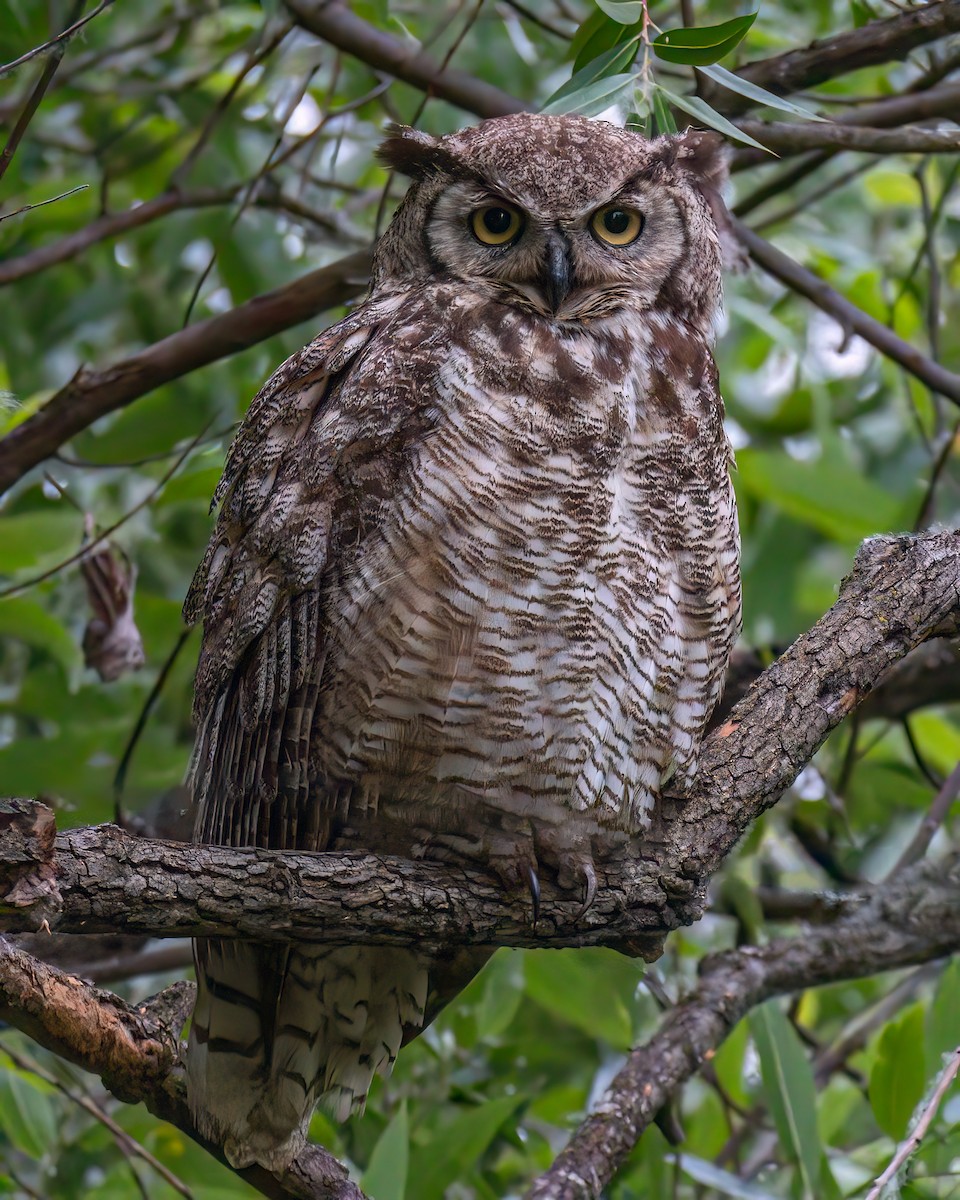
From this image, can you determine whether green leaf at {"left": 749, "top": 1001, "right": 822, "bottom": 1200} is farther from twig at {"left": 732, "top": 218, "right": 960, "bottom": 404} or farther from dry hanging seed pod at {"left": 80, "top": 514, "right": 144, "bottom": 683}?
dry hanging seed pod at {"left": 80, "top": 514, "right": 144, "bottom": 683}

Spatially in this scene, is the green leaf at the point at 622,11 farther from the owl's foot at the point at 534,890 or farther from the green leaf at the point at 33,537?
the green leaf at the point at 33,537

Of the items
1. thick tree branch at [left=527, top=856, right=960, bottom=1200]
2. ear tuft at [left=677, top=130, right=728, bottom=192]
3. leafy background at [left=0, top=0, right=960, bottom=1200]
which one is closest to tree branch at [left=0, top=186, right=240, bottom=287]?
leafy background at [left=0, top=0, right=960, bottom=1200]

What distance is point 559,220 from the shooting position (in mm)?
2217

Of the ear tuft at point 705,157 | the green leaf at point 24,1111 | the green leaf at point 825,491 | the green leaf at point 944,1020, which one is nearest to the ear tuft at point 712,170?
the ear tuft at point 705,157

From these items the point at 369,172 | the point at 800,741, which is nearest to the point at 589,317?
the point at 800,741

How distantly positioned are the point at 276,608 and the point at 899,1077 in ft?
5.15

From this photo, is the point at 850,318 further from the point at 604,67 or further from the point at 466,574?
the point at 466,574

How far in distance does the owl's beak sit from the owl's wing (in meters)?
0.28

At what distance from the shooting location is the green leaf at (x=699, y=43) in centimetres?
198

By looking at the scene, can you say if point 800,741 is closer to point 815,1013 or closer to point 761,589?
point 761,589

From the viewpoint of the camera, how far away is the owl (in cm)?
201

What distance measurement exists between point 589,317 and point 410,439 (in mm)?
408

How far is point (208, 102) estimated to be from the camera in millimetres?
3656

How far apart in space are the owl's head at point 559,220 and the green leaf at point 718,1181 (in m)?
1.66
